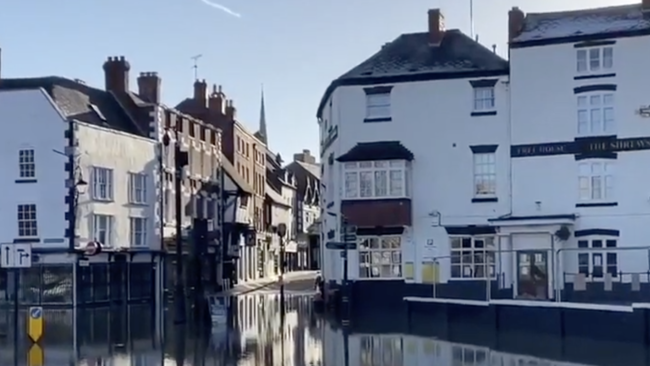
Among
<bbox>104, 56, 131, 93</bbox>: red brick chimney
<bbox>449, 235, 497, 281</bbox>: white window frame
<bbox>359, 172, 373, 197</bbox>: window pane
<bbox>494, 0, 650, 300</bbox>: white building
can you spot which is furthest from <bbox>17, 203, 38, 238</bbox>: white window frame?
<bbox>494, 0, 650, 300</bbox>: white building

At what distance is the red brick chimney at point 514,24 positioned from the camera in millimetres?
42719

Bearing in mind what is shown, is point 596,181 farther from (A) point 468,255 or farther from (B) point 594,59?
(A) point 468,255

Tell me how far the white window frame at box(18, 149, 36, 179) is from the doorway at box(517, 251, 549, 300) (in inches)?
888

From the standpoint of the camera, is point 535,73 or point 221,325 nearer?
point 221,325

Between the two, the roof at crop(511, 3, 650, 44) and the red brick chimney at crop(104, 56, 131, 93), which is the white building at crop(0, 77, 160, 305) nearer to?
the red brick chimney at crop(104, 56, 131, 93)

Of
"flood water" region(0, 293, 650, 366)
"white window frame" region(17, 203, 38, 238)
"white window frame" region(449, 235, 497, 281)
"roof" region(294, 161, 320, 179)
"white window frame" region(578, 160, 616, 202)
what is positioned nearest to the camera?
"flood water" region(0, 293, 650, 366)

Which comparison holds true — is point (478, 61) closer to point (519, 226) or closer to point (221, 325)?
point (519, 226)

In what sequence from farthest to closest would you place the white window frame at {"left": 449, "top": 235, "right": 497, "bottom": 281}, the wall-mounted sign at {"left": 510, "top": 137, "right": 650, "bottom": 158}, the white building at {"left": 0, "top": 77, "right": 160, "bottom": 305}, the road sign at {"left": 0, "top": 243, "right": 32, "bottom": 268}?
the white building at {"left": 0, "top": 77, "right": 160, "bottom": 305} < the white window frame at {"left": 449, "top": 235, "right": 497, "bottom": 281} < the wall-mounted sign at {"left": 510, "top": 137, "right": 650, "bottom": 158} < the road sign at {"left": 0, "top": 243, "right": 32, "bottom": 268}

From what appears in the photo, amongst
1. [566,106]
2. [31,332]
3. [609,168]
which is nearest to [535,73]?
[566,106]

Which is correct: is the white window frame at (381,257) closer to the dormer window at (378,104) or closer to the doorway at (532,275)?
the dormer window at (378,104)

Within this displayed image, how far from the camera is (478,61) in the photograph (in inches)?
1725

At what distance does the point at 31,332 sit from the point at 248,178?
2114 inches

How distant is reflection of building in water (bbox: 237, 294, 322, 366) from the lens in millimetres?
24844

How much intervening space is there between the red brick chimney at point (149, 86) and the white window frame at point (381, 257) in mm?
19948
